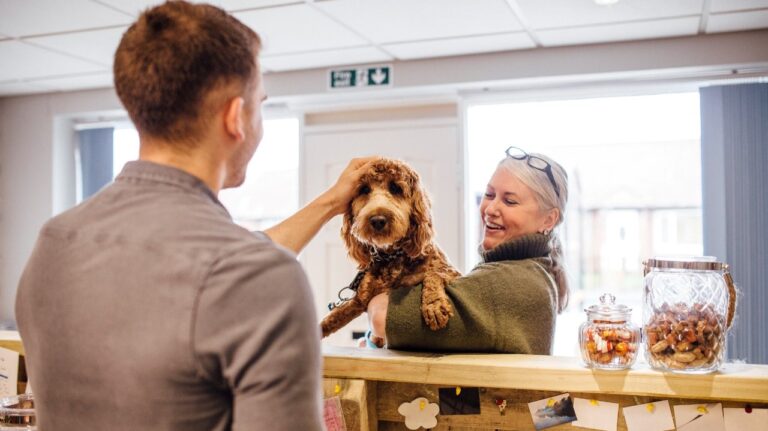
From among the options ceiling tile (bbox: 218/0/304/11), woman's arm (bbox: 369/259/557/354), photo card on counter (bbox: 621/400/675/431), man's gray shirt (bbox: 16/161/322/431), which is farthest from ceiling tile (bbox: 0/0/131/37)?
photo card on counter (bbox: 621/400/675/431)

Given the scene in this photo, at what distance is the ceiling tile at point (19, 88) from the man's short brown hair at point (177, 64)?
4.83 meters

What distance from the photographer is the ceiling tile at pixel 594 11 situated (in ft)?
10.8

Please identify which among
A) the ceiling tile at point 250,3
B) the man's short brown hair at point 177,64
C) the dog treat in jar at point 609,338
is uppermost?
the ceiling tile at point 250,3

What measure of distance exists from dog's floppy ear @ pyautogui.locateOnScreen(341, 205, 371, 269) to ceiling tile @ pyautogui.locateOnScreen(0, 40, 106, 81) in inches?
128

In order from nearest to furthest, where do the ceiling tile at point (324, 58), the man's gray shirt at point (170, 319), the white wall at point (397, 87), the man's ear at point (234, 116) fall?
the man's gray shirt at point (170, 319) < the man's ear at point (234, 116) < the white wall at point (397, 87) < the ceiling tile at point (324, 58)

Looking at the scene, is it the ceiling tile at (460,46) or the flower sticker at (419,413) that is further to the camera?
the ceiling tile at (460,46)

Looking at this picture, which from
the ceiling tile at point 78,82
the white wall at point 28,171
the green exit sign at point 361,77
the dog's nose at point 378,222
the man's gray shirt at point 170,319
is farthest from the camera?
the white wall at point 28,171

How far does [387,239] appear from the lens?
1.48 meters

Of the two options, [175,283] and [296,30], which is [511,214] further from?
[296,30]

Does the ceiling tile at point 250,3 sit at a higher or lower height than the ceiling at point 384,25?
higher

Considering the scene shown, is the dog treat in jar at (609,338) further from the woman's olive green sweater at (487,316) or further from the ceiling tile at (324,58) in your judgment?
the ceiling tile at (324,58)

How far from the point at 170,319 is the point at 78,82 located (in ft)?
15.8

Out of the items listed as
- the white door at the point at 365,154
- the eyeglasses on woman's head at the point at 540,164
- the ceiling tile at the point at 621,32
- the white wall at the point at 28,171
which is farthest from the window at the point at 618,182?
the eyeglasses on woman's head at the point at 540,164

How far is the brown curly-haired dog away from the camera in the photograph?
4.84ft
